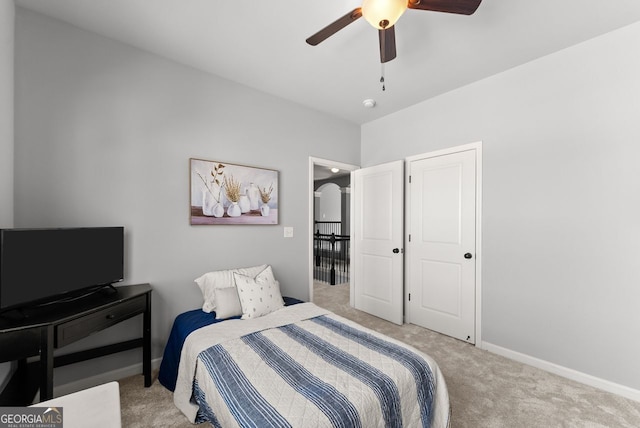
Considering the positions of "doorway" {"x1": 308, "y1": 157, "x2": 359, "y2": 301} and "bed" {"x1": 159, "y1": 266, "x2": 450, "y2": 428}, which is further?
"doorway" {"x1": 308, "y1": 157, "x2": 359, "y2": 301}

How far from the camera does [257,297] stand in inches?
94.6

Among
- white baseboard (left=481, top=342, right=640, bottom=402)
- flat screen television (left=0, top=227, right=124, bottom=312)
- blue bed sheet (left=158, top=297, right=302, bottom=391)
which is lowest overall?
white baseboard (left=481, top=342, right=640, bottom=402)

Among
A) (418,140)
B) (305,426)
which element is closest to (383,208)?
(418,140)

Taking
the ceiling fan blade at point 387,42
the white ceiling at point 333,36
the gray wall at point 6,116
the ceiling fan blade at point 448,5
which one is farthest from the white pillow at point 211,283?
the ceiling fan blade at point 448,5

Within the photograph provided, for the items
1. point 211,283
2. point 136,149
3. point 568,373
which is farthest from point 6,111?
point 568,373

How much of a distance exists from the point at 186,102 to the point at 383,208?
8.49 feet

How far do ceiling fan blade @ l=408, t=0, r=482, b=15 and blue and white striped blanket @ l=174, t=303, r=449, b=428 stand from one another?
1970 millimetres

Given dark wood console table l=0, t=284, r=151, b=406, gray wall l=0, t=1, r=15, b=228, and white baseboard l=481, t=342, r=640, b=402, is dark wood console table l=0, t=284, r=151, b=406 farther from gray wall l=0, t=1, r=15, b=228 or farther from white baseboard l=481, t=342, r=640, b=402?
white baseboard l=481, t=342, r=640, b=402

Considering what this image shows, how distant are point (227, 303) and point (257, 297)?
250 mm

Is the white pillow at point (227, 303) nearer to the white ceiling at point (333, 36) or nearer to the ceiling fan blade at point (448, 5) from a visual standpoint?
the white ceiling at point (333, 36)

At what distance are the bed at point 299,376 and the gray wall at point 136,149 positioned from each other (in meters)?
0.70

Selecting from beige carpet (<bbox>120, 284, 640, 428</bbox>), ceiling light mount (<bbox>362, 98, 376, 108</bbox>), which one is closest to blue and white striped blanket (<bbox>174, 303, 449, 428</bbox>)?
beige carpet (<bbox>120, 284, 640, 428</bbox>)

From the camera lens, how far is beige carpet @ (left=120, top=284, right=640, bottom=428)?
1824 millimetres

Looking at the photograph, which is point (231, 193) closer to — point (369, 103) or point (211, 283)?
point (211, 283)
